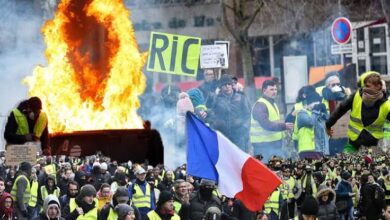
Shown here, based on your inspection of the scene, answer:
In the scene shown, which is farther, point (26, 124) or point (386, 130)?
point (26, 124)

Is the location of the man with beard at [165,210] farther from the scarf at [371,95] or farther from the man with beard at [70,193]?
the man with beard at [70,193]

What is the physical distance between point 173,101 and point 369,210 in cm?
584

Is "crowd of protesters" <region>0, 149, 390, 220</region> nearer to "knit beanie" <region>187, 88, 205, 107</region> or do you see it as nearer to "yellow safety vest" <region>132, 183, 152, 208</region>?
"yellow safety vest" <region>132, 183, 152, 208</region>

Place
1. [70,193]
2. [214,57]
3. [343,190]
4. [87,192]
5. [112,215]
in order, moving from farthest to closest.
→ [214,57]
[343,190]
[70,193]
[87,192]
[112,215]

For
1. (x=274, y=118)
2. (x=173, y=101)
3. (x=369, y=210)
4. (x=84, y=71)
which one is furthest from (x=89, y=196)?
(x=173, y=101)

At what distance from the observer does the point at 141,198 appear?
784 inches

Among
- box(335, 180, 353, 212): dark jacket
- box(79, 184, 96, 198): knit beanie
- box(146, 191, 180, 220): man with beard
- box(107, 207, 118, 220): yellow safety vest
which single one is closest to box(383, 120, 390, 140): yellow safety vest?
box(146, 191, 180, 220): man with beard

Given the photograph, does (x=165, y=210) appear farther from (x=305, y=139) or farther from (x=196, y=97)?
(x=196, y=97)

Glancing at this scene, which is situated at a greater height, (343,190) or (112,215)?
(112,215)

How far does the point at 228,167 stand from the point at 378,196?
8962mm

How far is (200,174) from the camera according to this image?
504 inches

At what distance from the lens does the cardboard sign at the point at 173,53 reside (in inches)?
1021

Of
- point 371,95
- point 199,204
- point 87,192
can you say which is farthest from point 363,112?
point 87,192

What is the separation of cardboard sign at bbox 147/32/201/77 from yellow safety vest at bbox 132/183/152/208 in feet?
20.1
